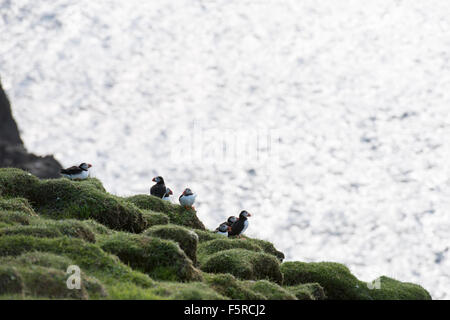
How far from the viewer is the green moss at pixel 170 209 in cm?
2777

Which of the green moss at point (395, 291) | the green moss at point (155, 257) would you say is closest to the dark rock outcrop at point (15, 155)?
the green moss at point (395, 291)

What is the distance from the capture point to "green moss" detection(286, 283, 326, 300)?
67.8 ft

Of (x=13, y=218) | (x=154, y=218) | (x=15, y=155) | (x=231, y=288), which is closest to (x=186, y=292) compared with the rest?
(x=231, y=288)

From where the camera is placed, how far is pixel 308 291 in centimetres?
2123

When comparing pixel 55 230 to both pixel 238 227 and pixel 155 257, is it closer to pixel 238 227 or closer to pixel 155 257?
pixel 155 257

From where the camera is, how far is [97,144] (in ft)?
432

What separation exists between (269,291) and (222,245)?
19.4ft

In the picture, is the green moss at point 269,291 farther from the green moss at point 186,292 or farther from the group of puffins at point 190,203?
the group of puffins at point 190,203

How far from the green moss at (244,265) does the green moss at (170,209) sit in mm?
5526

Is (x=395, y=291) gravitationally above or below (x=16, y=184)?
below

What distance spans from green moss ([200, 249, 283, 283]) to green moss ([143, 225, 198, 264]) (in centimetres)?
110
